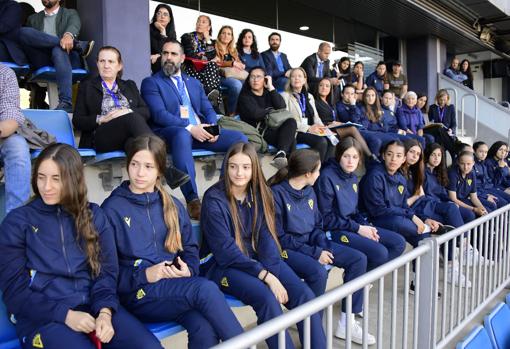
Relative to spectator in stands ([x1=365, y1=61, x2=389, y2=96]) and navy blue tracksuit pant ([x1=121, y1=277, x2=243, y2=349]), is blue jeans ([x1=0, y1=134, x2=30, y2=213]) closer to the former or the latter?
navy blue tracksuit pant ([x1=121, y1=277, x2=243, y2=349])

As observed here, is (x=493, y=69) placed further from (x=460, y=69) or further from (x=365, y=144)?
(x=365, y=144)

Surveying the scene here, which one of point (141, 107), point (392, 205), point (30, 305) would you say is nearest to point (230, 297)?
point (30, 305)

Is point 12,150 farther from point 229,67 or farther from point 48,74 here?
point 229,67

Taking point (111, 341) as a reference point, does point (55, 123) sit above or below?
above

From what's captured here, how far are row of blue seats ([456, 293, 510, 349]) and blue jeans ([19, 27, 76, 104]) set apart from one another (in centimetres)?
317

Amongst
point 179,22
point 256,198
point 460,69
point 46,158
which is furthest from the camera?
point 460,69

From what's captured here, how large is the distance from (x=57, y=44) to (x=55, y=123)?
1086 mm

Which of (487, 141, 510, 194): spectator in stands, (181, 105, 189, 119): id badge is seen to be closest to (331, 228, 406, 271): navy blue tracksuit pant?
(181, 105, 189, 119): id badge

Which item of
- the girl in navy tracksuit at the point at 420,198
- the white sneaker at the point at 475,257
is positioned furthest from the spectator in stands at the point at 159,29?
the white sneaker at the point at 475,257

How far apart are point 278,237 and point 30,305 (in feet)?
5.11

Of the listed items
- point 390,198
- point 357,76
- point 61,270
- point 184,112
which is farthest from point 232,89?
point 61,270

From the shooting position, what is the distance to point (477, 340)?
1997 millimetres

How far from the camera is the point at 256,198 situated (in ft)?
8.67

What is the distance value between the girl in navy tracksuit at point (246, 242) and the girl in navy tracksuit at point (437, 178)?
2962 mm
